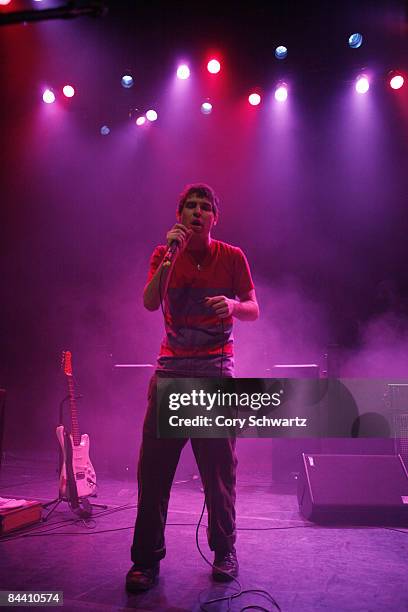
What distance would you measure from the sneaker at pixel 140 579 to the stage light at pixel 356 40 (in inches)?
220

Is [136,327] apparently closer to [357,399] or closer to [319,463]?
[357,399]

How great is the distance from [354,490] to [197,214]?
240cm

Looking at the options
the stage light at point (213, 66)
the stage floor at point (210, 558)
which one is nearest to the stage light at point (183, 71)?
the stage light at point (213, 66)

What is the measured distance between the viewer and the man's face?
8.36 ft

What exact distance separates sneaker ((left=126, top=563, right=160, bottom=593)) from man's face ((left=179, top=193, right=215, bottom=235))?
1.66 m

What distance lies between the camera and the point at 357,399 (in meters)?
5.21

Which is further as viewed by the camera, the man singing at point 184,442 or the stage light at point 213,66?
the stage light at point 213,66

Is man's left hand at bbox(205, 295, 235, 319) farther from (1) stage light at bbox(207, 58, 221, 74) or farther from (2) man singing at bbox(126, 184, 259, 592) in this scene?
(1) stage light at bbox(207, 58, 221, 74)

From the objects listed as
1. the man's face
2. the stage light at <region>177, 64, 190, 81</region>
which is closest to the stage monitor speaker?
the man's face

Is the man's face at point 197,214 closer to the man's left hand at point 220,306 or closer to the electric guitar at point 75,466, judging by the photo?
the man's left hand at point 220,306

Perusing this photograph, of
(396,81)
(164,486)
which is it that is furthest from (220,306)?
(396,81)

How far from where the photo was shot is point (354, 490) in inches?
142

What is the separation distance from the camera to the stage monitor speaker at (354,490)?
3.49 m

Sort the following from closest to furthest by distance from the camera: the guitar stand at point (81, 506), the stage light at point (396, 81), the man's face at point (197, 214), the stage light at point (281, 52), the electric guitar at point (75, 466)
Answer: the man's face at point (197, 214)
the guitar stand at point (81, 506)
the electric guitar at point (75, 466)
the stage light at point (281, 52)
the stage light at point (396, 81)
